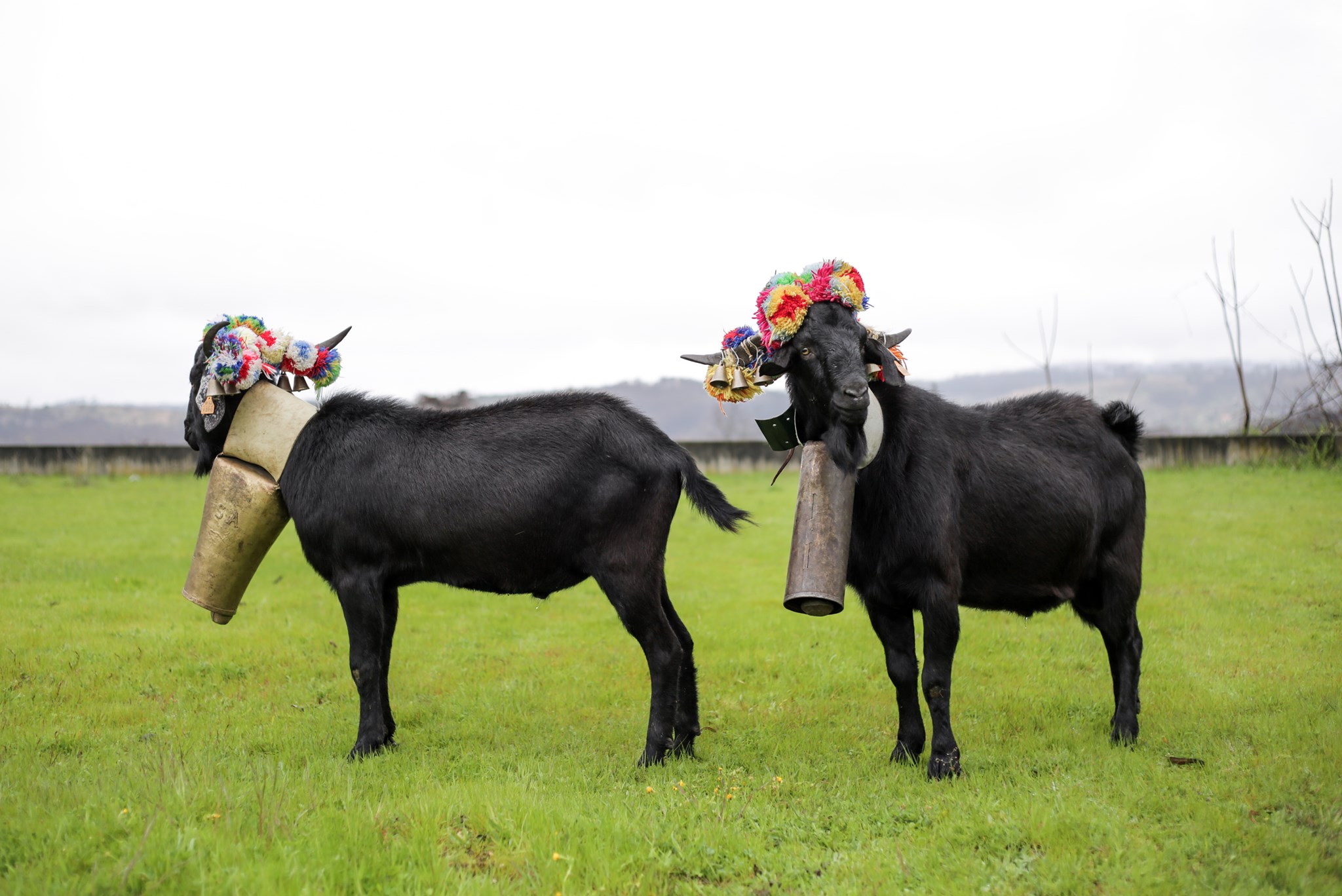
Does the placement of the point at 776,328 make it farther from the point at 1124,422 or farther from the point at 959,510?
the point at 1124,422

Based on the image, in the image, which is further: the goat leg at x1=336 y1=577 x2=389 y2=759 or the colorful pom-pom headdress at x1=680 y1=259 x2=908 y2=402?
the goat leg at x1=336 y1=577 x2=389 y2=759

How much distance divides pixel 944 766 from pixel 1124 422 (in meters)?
2.92

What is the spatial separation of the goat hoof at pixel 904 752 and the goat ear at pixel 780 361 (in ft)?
7.99

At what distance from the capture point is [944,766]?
5660 millimetres

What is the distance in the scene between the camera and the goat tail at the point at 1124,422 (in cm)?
695

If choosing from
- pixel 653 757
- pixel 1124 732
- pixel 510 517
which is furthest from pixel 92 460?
pixel 1124 732

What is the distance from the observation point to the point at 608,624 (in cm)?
1098

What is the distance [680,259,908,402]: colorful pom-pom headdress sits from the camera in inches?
229

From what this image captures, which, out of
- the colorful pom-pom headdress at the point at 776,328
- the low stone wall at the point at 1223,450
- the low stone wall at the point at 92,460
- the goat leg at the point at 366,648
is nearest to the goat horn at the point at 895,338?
the colorful pom-pom headdress at the point at 776,328

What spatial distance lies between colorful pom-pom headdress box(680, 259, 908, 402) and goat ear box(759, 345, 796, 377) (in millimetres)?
26

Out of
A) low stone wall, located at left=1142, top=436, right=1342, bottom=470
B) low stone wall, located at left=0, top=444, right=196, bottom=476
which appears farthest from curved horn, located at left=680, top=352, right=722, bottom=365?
low stone wall, located at left=0, top=444, right=196, bottom=476

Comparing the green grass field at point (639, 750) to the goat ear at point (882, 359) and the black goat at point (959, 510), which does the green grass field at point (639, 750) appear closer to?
the black goat at point (959, 510)

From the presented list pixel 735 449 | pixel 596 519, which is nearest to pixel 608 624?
pixel 596 519

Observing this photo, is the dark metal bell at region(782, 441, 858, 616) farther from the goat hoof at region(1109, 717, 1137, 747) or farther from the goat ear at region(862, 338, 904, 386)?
the goat hoof at region(1109, 717, 1137, 747)
